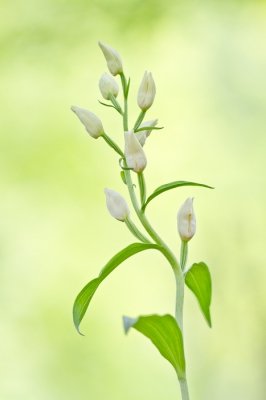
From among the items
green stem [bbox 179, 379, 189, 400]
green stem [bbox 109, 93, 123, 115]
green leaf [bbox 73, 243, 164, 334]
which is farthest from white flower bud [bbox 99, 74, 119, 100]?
green stem [bbox 179, 379, 189, 400]

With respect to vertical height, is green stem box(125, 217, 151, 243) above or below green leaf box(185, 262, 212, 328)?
above

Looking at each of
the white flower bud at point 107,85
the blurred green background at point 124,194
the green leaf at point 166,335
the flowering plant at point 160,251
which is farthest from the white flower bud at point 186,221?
the blurred green background at point 124,194

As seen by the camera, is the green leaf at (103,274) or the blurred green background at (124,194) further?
the blurred green background at (124,194)

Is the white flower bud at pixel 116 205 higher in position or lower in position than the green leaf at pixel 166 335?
higher

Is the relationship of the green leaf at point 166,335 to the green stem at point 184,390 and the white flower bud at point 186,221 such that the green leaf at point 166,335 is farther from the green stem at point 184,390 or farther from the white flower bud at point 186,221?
the white flower bud at point 186,221

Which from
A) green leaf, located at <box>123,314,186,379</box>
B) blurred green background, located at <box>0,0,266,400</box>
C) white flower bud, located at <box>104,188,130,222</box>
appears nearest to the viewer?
green leaf, located at <box>123,314,186,379</box>

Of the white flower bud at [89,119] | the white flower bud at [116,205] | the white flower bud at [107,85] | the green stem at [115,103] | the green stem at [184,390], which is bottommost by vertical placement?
the green stem at [184,390]

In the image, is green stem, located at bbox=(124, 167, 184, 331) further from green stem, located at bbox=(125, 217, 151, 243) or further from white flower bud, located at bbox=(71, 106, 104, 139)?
white flower bud, located at bbox=(71, 106, 104, 139)

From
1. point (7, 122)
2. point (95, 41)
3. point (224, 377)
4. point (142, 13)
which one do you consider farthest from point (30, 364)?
point (142, 13)
